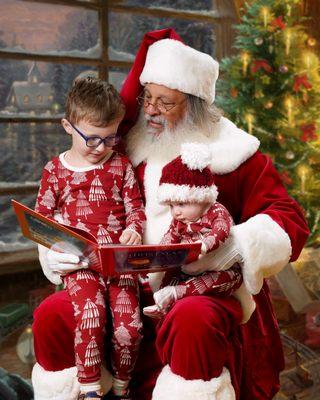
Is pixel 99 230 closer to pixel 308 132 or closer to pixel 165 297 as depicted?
pixel 165 297

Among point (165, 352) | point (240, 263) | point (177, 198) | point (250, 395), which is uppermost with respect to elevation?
point (177, 198)

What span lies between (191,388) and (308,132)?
2.79 meters

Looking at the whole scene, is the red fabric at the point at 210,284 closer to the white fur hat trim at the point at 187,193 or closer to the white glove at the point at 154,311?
the white glove at the point at 154,311

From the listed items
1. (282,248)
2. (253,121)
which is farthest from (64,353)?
(253,121)

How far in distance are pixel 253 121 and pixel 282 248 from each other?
2255 millimetres

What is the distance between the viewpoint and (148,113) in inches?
86.5

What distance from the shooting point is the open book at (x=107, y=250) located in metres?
1.67

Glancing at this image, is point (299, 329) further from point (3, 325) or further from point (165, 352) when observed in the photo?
point (165, 352)

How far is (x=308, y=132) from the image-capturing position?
165 inches

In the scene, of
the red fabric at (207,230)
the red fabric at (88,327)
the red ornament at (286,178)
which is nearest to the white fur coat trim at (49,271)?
the red fabric at (88,327)

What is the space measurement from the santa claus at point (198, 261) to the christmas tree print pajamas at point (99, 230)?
3.8 inches

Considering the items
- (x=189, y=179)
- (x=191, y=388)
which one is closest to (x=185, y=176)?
(x=189, y=179)

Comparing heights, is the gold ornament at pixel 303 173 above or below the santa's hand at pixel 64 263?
below

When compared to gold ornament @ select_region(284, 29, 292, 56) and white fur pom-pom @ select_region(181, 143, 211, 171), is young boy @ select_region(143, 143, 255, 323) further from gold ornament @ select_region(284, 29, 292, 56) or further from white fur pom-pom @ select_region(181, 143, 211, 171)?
gold ornament @ select_region(284, 29, 292, 56)
